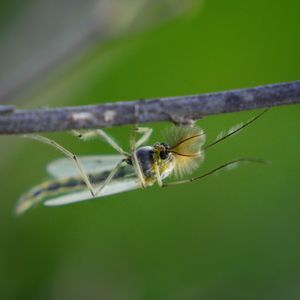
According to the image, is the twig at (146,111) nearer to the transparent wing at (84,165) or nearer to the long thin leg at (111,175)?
the long thin leg at (111,175)

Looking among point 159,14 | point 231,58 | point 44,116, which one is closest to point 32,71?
point 159,14

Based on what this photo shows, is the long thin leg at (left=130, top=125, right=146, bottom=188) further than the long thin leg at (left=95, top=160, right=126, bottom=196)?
No

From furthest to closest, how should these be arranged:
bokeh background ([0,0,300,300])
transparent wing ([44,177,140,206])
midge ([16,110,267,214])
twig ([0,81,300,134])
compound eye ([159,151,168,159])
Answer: bokeh background ([0,0,300,300]), transparent wing ([44,177,140,206]), compound eye ([159,151,168,159]), midge ([16,110,267,214]), twig ([0,81,300,134])

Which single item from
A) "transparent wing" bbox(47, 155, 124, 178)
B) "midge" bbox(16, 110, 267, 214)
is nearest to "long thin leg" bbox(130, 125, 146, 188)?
"midge" bbox(16, 110, 267, 214)

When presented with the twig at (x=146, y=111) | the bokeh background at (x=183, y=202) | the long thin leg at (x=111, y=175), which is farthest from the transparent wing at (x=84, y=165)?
the bokeh background at (x=183, y=202)

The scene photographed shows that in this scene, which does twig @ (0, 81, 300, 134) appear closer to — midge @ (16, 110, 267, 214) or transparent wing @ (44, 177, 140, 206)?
midge @ (16, 110, 267, 214)

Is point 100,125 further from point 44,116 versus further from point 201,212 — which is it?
point 201,212

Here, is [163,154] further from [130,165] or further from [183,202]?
[183,202]
